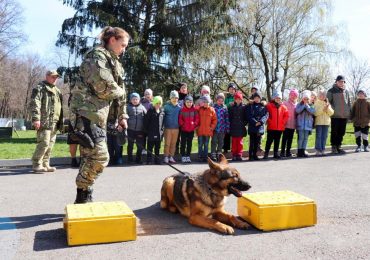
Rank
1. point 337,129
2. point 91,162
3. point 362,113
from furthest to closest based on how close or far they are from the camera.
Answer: point 362,113, point 337,129, point 91,162

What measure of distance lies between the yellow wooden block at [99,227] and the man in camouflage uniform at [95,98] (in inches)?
37.7

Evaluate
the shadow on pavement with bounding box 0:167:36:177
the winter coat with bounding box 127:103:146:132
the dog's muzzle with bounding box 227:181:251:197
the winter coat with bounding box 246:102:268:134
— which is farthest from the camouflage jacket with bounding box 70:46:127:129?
the winter coat with bounding box 246:102:268:134

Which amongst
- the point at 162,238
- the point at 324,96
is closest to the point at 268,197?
the point at 162,238

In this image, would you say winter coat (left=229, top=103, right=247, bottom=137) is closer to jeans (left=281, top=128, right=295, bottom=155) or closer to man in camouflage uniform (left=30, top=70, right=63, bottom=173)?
jeans (left=281, top=128, right=295, bottom=155)

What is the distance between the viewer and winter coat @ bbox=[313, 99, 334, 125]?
13.0 metres

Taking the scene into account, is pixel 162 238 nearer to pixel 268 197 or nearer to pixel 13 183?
pixel 268 197

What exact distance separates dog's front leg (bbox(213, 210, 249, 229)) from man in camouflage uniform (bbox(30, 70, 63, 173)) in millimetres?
5649

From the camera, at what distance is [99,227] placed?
15.1ft

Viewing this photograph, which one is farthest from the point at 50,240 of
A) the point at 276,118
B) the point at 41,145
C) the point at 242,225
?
the point at 276,118

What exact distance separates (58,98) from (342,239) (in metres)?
7.41

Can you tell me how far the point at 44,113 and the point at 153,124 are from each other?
310 centimetres

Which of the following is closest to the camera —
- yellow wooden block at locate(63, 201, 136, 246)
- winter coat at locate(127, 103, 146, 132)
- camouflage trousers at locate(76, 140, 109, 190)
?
yellow wooden block at locate(63, 201, 136, 246)

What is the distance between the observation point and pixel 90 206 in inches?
203

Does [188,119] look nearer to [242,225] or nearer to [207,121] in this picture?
[207,121]
